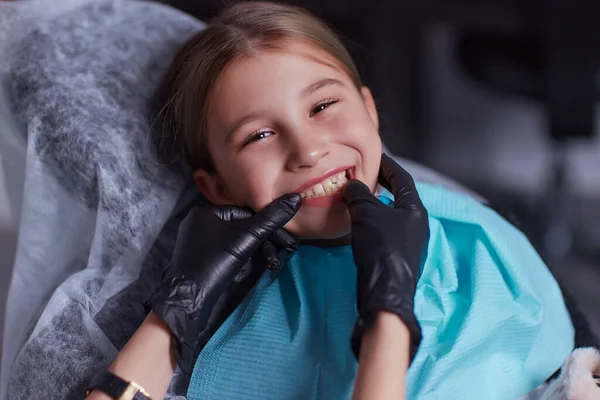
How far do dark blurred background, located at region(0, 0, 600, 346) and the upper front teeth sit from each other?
12.8 inches

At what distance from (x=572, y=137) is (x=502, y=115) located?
95 centimetres

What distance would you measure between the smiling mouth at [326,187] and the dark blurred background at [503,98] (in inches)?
13.0

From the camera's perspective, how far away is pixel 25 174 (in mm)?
1041

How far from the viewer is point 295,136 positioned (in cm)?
86

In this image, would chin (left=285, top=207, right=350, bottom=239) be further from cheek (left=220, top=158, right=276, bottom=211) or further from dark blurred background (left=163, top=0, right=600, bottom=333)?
dark blurred background (left=163, top=0, right=600, bottom=333)

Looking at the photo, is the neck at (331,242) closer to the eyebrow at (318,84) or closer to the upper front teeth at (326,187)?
the upper front teeth at (326,187)

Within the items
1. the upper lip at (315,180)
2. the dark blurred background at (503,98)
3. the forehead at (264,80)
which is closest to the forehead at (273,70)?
the forehead at (264,80)

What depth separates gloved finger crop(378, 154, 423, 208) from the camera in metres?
0.86

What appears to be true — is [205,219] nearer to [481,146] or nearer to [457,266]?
[457,266]

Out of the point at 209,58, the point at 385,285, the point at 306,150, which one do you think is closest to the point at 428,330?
the point at 385,285

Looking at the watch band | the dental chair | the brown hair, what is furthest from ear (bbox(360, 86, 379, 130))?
the watch band

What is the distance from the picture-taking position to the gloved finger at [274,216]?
848mm

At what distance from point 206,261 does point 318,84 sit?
241 mm

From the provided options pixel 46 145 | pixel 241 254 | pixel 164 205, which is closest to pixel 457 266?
pixel 241 254
